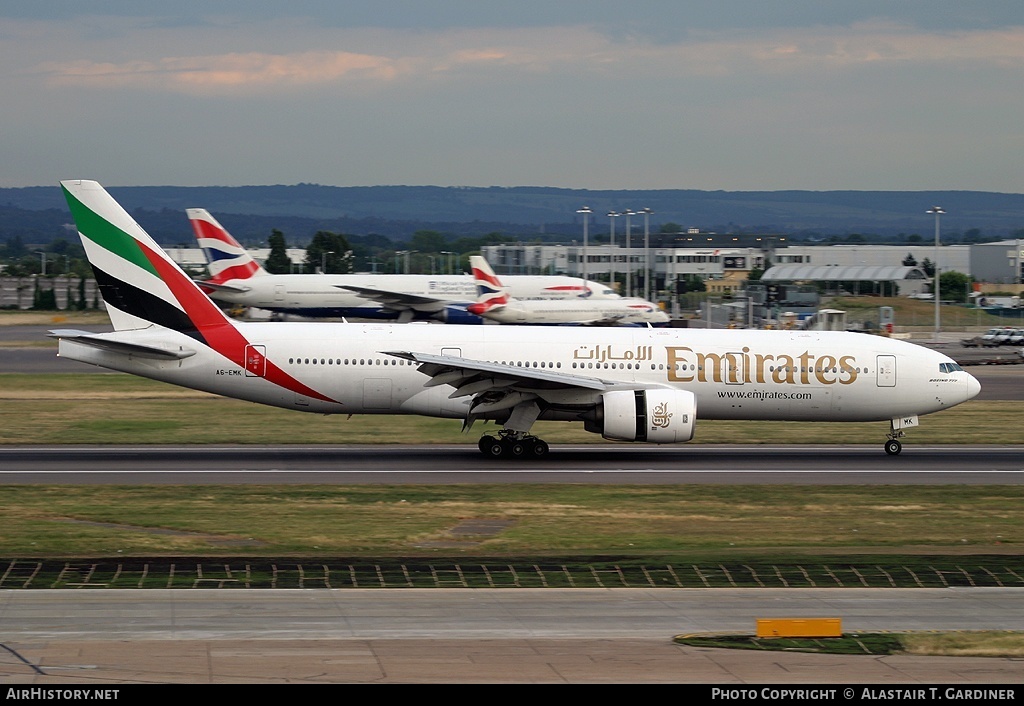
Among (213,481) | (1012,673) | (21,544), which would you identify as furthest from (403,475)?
(1012,673)

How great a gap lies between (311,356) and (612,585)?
627 inches

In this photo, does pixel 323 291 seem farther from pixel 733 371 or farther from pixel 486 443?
pixel 733 371

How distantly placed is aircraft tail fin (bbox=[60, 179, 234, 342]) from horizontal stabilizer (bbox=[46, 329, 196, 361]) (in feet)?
2.51

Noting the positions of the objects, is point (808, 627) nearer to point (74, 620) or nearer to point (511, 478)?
point (74, 620)

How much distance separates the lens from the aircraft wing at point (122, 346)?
31.6 m

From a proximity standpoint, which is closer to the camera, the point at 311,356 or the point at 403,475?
the point at 403,475

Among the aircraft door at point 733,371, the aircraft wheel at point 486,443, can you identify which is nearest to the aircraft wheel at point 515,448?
the aircraft wheel at point 486,443

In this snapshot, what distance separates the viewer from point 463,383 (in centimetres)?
3206

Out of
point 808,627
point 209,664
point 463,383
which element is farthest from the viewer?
point 463,383

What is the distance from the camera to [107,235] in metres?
33.4

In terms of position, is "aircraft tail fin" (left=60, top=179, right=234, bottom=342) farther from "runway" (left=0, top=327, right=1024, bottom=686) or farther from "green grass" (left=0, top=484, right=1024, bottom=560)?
"runway" (left=0, top=327, right=1024, bottom=686)

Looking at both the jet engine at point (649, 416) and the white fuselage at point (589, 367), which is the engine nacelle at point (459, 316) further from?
the jet engine at point (649, 416)

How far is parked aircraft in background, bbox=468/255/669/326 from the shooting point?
260 feet

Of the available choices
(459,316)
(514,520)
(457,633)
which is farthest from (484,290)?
(457,633)
